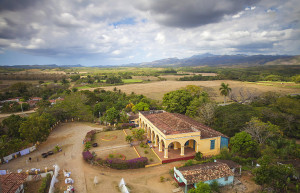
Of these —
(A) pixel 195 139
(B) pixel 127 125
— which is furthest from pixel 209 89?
(A) pixel 195 139

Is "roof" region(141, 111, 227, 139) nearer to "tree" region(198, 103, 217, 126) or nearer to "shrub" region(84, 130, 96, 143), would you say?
"tree" region(198, 103, 217, 126)

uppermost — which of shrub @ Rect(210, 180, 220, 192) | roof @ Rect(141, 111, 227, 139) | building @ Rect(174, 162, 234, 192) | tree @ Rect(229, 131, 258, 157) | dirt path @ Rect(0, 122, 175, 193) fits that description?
roof @ Rect(141, 111, 227, 139)

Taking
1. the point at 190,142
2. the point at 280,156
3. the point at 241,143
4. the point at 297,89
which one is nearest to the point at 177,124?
the point at 190,142

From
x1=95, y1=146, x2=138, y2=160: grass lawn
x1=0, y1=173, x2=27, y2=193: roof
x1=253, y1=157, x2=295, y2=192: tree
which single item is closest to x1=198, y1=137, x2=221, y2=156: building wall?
x1=253, y1=157, x2=295, y2=192: tree

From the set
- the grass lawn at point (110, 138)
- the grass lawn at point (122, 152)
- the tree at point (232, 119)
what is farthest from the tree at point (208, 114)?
the grass lawn at point (110, 138)

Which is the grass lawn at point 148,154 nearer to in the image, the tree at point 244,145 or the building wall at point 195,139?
the building wall at point 195,139

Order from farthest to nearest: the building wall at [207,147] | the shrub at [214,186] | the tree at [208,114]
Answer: the tree at [208,114], the building wall at [207,147], the shrub at [214,186]
